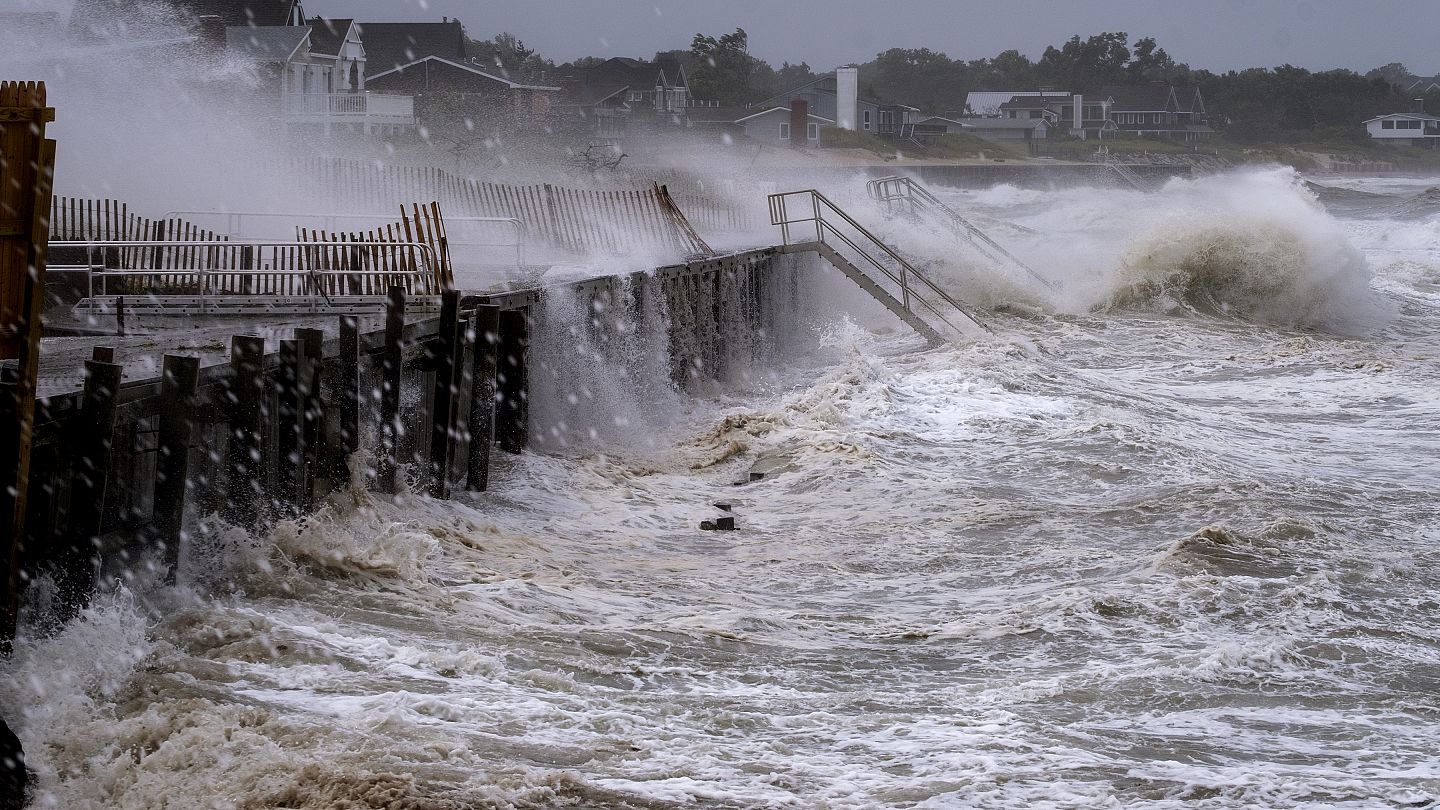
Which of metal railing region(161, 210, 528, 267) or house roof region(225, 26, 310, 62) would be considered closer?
metal railing region(161, 210, 528, 267)

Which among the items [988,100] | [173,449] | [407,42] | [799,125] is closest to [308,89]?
[407,42]

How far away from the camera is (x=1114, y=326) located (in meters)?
28.9

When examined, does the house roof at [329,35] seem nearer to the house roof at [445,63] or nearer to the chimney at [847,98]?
the house roof at [445,63]

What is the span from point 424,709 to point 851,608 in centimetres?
355

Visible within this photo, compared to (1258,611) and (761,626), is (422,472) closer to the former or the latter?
(761,626)

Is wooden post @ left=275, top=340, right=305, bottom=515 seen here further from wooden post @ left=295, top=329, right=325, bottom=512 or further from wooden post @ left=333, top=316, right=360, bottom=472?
wooden post @ left=333, top=316, right=360, bottom=472

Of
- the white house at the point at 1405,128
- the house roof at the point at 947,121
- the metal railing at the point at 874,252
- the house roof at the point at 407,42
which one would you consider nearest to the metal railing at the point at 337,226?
the metal railing at the point at 874,252

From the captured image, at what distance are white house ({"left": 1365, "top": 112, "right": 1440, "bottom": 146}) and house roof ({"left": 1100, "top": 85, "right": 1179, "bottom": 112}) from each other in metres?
18.3

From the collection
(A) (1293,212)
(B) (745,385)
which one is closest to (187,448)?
(B) (745,385)

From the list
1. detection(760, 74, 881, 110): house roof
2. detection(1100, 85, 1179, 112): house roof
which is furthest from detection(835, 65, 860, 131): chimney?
detection(1100, 85, 1179, 112): house roof

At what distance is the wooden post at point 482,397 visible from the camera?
1250 centimetres

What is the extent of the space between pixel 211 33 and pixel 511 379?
4569 centimetres

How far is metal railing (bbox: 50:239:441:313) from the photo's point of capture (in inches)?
533

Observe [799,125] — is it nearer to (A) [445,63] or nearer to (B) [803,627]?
(A) [445,63]
